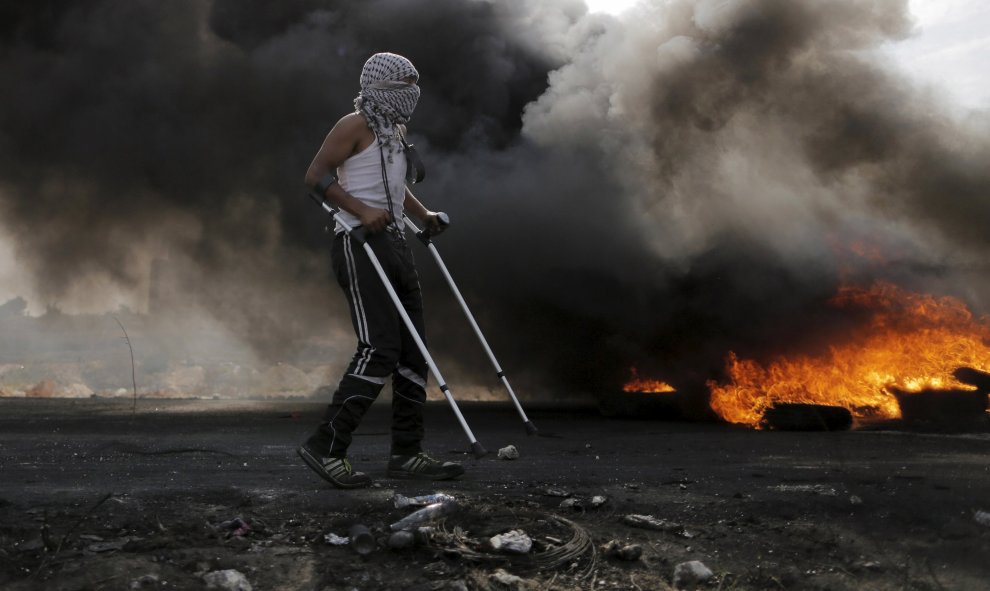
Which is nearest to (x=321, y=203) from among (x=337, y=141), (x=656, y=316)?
(x=337, y=141)

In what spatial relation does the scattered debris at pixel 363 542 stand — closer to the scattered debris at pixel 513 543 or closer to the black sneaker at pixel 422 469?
the scattered debris at pixel 513 543

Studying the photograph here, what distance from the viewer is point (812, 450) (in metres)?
6.48

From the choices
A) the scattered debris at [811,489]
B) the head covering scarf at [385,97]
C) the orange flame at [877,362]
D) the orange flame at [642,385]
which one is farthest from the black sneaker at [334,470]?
the orange flame at [642,385]

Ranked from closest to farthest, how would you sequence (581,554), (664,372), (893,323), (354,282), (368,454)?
(581,554) → (354,282) → (368,454) → (893,323) → (664,372)

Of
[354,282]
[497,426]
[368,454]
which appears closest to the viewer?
[354,282]

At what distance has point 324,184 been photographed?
13.9ft

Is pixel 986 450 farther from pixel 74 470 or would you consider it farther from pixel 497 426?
pixel 74 470

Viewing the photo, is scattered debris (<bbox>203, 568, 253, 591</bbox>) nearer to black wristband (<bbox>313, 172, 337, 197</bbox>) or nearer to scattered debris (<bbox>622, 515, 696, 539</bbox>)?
scattered debris (<bbox>622, 515, 696, 539</bbox>)

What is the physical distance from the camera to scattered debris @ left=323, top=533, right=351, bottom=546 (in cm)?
323

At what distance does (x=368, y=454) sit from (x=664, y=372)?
22.9ft

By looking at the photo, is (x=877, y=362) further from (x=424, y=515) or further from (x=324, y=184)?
(x=424, y=515)

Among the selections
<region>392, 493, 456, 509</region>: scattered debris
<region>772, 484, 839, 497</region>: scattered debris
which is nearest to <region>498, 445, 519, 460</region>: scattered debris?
<region>772, 484, 839, 497</region>: scattered debris

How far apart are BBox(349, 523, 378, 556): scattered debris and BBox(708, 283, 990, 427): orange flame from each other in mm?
7473

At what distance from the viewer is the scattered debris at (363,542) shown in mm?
3121
